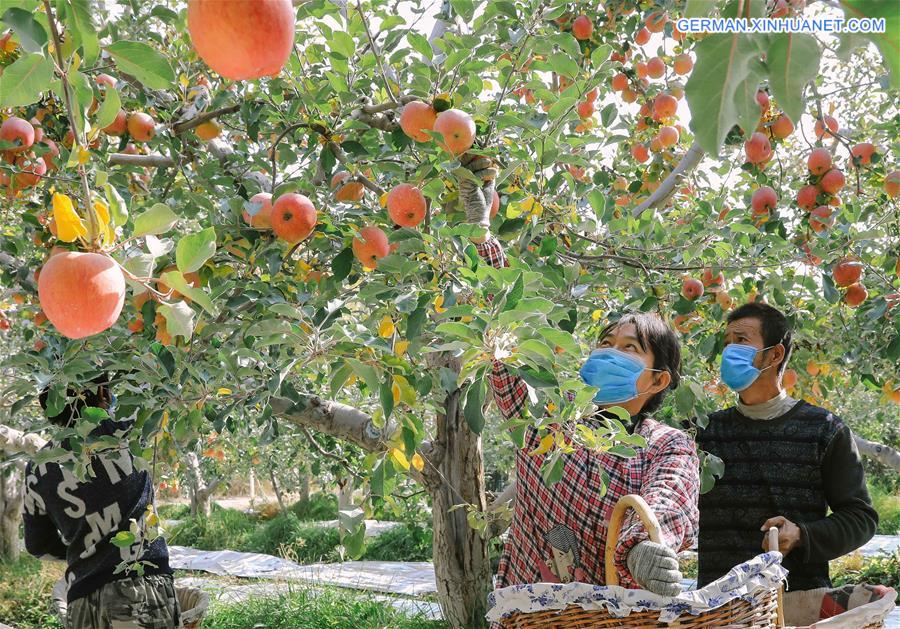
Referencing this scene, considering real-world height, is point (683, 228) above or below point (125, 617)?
above

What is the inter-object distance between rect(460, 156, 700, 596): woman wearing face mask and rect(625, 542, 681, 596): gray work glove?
4.4 inches

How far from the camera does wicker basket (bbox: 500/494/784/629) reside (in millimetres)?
1149

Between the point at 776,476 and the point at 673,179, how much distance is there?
4.71ft

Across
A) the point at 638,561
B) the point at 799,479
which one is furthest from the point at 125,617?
the point at 799,479

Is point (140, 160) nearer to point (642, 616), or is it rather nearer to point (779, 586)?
point (642, 616)

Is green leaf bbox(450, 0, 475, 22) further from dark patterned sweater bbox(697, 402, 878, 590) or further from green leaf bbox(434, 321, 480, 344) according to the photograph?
dark patterned sweater bbox(697, 402, 878, 590)

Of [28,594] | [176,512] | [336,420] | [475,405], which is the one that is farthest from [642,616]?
[176,512]

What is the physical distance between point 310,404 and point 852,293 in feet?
6.76

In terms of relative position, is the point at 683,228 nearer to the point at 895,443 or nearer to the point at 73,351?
the point at 73,351

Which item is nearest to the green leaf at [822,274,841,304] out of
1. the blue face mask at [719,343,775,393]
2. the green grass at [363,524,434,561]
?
the blue face mask at [719,343,775,393]

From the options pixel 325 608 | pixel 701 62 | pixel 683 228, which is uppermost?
pixel 683 228

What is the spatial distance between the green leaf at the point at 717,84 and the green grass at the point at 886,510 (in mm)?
8444

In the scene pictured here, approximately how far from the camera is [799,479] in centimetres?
195

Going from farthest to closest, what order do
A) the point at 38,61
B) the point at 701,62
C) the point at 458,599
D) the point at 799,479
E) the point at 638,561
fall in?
the point at 458,599
the point at 799,479
the point at 638,561
the point at 38,61
the point at 701,62
